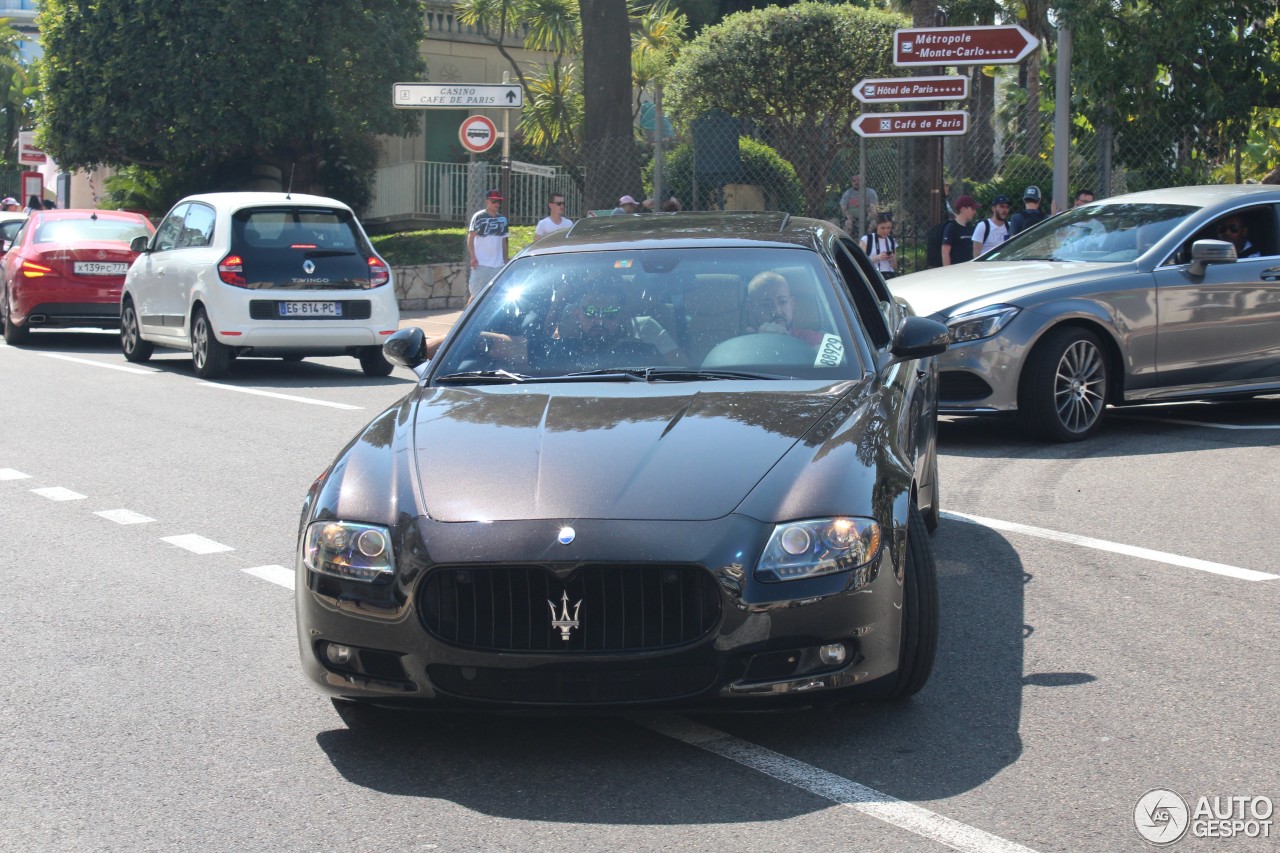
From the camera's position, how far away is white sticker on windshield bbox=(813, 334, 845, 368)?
5621mm

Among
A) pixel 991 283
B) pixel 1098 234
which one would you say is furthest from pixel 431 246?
pixel 991 283

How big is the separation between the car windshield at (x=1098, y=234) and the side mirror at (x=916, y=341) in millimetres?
5252

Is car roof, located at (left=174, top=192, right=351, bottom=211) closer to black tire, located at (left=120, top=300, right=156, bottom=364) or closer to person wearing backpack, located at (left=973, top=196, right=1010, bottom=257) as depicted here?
black tire, located at (left=120, top=300, right=156, bottom=364)

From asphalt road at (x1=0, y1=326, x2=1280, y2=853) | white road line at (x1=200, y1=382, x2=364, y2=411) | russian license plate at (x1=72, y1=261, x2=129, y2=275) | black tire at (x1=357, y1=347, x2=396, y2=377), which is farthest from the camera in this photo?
russian license plate at (x1=72, y1=261, x2=129, y2=275)

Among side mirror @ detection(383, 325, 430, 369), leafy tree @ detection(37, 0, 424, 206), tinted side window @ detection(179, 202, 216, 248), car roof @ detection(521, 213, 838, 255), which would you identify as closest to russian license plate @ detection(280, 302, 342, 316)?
tinted side window @ detection(179, 202, 216, 248)

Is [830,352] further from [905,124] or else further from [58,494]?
[905,124]

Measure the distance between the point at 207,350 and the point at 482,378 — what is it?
9908 millimetres

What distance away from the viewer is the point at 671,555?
13.7 ft

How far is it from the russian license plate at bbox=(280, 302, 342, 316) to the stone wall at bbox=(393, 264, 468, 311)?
345 inches

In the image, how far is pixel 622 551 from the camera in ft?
13.7

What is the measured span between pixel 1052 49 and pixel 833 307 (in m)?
18.8

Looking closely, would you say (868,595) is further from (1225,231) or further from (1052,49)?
(1052,49)

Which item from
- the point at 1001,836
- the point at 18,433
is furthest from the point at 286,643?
the point at 18,433

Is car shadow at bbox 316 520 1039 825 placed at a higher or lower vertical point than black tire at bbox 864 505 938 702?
lower
